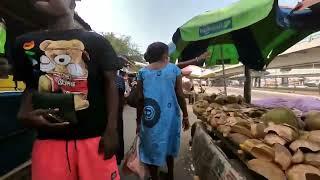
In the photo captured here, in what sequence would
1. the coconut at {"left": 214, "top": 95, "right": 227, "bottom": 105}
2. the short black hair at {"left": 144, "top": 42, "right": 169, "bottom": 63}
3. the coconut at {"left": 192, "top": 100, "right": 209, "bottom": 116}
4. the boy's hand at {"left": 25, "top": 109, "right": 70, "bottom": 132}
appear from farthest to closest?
the coconut at {"left": 192, "top": 100, "right": 209, "bottom": 116}
the coconut at {"left": 214, "top": 95, "right": 227, "bottom": 105}
the short black hair at {"left": 144, "top": 42, "right": 169, "bottom": 63}
the boy's hand at {"left": 25, "top": 109, "right": 70, "bottom": 132}

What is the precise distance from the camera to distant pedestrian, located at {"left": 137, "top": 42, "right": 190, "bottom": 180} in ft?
15.0

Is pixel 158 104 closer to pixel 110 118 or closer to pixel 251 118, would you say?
pixel 251 118

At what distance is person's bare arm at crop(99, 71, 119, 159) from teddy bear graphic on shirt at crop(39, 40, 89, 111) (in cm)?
14

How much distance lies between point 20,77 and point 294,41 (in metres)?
5.78

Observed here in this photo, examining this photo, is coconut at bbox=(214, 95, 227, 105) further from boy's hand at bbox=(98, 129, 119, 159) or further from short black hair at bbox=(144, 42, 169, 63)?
boy's hand at bbox=(98, 129, 119, 159)

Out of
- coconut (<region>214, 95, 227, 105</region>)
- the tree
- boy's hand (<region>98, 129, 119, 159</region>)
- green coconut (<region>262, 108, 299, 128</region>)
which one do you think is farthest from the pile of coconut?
the tree

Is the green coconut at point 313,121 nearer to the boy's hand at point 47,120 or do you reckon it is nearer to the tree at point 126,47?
the boy's hand at point 47,120

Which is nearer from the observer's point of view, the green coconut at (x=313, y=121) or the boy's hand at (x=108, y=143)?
the boy's hand at (x=108, y=143)

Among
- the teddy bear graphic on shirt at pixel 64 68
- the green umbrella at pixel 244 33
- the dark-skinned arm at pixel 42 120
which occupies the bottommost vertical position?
the dark-skinned arm at pixel 42 120

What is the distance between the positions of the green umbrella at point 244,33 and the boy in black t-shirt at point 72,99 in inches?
101

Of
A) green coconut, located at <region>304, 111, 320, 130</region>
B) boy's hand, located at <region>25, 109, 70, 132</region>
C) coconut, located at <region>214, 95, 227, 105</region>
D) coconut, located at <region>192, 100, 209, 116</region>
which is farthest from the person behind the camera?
coconut, located at <region>192, 100, 209, 116</region>

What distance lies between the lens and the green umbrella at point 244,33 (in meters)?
4.60

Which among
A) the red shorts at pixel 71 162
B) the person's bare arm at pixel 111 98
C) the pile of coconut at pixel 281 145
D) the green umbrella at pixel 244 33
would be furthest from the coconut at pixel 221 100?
the red shorts at pixel 71 162

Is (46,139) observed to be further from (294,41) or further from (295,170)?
(294,41)
